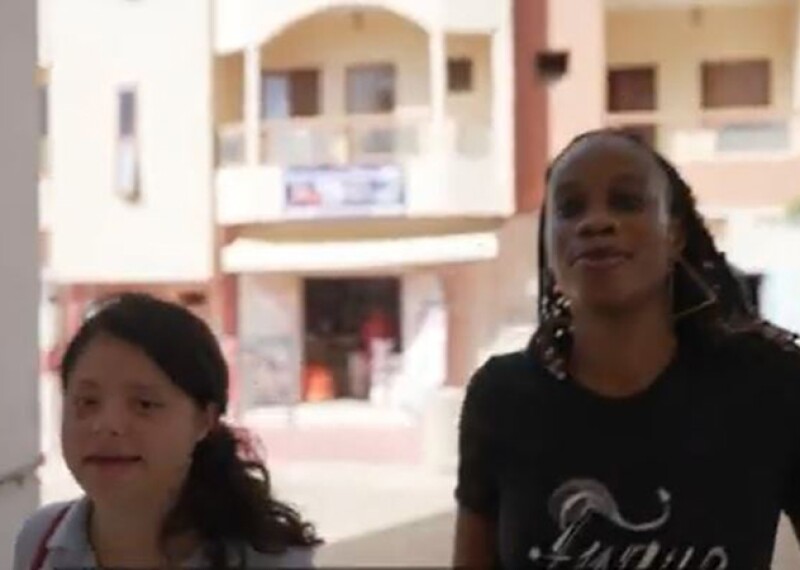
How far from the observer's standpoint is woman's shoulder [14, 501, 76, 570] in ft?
2.58

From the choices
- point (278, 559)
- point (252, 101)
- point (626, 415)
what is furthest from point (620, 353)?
point (252, 101)

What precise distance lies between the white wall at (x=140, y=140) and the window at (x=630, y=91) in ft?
1.94

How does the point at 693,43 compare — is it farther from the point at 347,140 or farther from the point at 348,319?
the point at 348,319

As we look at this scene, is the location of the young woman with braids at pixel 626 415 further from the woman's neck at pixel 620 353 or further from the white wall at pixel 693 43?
the white wall at pixel 693 43

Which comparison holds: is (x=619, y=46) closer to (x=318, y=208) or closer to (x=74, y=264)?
(x=318, y=208)

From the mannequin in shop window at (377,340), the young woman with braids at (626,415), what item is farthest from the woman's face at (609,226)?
the mannequin in shop window at (377,340)

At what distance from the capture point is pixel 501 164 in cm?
198

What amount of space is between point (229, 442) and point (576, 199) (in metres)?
0.25

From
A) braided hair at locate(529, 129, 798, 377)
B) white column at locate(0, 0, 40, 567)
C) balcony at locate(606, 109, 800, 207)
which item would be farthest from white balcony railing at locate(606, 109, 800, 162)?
braided hair at locate(529, 129, 798, 377)

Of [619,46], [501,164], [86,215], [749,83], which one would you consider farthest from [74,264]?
[749,83]

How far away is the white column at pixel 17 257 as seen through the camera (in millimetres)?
1608

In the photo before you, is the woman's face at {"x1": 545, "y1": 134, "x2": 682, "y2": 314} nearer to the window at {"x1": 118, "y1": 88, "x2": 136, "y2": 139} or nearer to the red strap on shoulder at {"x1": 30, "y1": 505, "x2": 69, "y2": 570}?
the red strap on shoulder at {"x1": 30, "y1": 505, "x2": 69, "y2": 570}

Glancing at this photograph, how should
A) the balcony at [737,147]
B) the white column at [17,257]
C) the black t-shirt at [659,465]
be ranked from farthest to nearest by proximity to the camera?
the balcony at [737,147] → the white column at [17,257] → the black t-shirt at [659,465]

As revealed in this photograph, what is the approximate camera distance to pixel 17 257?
5.38ft
